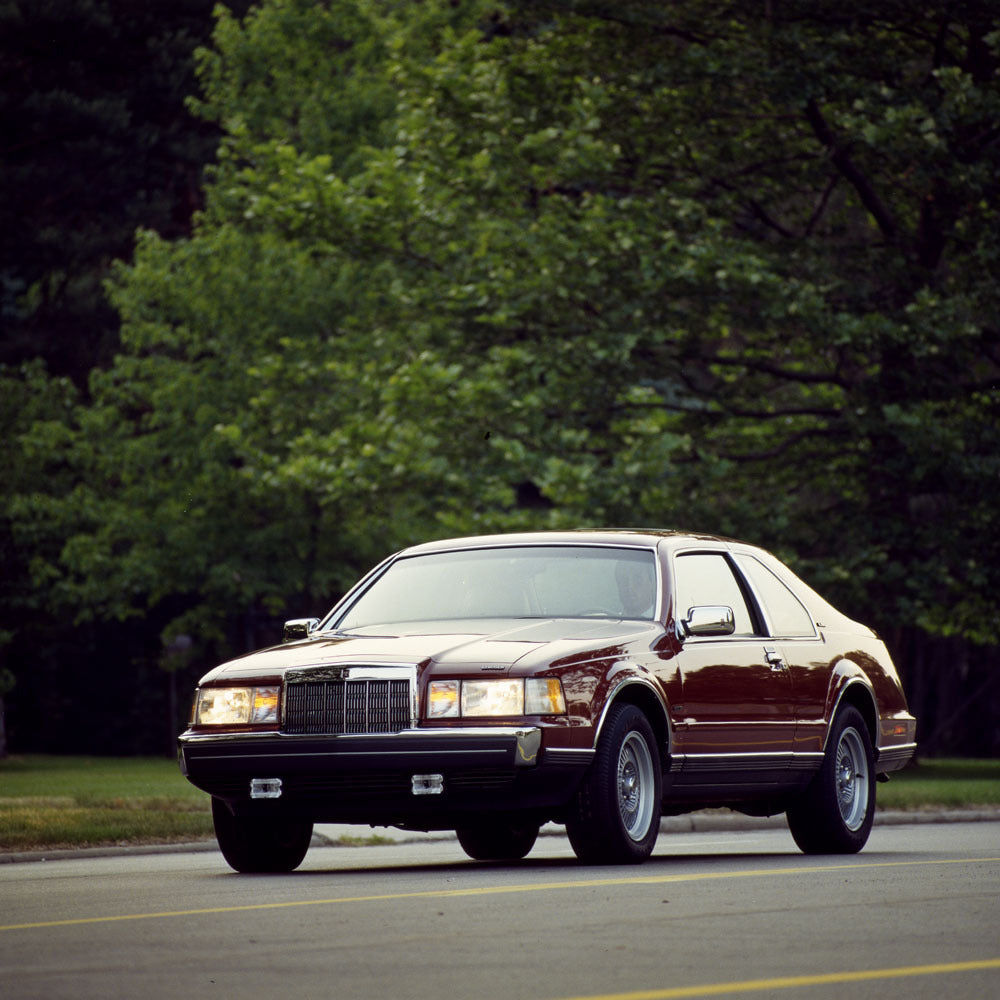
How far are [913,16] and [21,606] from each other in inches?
607

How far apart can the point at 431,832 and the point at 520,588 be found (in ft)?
17.4

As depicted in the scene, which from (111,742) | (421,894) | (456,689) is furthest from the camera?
(111,742)

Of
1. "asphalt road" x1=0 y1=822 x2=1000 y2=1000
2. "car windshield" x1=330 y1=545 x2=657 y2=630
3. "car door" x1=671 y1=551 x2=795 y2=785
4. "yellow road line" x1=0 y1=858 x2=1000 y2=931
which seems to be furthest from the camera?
"car windshield" x1=330 y1=545 x2=657 y2=630

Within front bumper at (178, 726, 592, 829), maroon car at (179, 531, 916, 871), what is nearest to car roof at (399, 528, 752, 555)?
maroon car at (179, 531, 916, 871)

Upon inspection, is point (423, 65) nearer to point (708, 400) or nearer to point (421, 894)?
point (708, 400)

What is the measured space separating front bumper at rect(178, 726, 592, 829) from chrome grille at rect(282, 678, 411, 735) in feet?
0.23

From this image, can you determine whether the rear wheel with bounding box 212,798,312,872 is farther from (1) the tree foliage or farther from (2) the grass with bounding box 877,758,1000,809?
(1) the tree foliage

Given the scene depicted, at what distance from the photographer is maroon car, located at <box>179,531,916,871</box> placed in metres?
11.0

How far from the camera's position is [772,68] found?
1081 inches

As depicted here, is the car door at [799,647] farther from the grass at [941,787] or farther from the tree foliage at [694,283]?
the tree foliage at [694,283]

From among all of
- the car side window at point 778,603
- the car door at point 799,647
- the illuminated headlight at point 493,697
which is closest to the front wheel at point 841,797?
the car door at point 799,647

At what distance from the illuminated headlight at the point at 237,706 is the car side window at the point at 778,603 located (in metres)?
3.24

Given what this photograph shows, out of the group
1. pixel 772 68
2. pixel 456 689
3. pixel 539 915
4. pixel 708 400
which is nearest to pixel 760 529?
pixel 708 400

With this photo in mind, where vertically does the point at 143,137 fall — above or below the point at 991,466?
above
